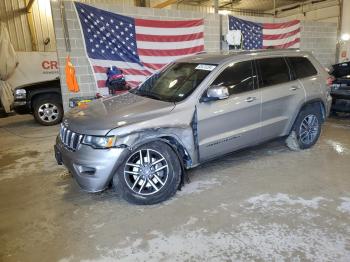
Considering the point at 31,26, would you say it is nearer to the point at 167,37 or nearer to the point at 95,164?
the point at 167,37

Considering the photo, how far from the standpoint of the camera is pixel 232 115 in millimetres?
3607

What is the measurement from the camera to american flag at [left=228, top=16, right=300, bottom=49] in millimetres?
8719

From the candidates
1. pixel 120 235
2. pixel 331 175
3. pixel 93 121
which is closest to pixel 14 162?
pixel 93 121

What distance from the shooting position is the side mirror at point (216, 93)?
326 cm

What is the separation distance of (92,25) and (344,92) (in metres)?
5.75

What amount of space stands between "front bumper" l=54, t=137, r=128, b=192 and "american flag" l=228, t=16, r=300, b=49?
6.89m

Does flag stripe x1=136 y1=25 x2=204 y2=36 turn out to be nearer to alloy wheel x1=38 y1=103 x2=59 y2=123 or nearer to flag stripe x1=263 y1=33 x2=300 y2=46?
flag stripe x1=263 y1=33 x2=300 y2=46

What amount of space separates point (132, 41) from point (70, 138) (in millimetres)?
4463

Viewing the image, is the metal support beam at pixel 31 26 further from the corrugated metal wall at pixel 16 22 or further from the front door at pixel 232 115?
the front door at pixel 232 115

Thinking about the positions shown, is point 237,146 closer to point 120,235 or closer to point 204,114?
point 204,114

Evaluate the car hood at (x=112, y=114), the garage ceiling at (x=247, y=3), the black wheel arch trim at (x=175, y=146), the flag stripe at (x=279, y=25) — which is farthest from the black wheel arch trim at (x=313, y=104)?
the garage ceiling at (x=247, y=3)

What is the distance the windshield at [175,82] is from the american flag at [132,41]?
2933 millimetres

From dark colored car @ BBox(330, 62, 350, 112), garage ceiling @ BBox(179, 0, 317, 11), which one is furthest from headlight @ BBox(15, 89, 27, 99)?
garage ceiling @ BBox(179, 0, 317, 11)

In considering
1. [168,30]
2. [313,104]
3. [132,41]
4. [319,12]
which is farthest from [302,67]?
[319,12]
